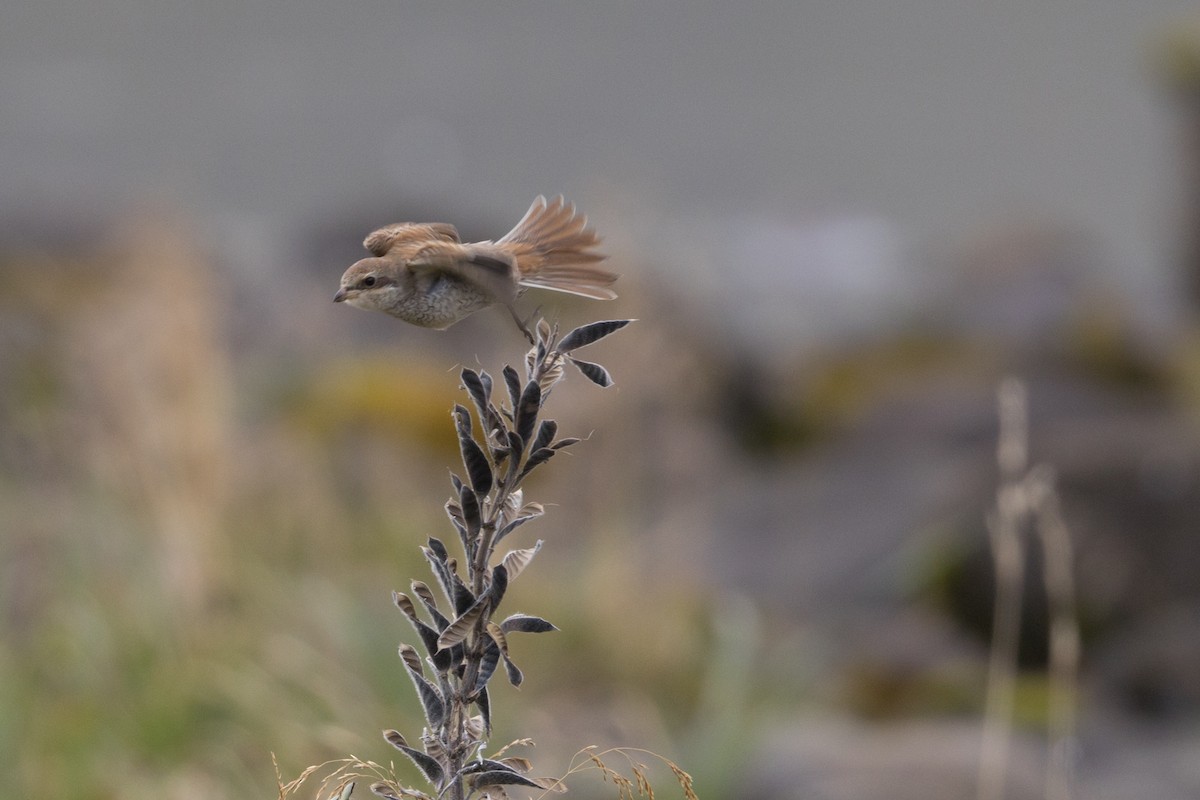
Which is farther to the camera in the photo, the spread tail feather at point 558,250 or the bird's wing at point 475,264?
the spread tail feather at point 558,250

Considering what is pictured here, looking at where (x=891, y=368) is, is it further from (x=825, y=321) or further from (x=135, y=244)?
(x=135, y=244)

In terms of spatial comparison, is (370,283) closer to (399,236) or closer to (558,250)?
(399,236)

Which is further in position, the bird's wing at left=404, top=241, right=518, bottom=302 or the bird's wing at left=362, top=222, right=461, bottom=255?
the bird's wing at left=362, top=222, right=461, bottom=255

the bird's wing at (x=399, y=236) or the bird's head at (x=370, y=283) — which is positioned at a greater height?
the bird's wing at (x=399, y=236)

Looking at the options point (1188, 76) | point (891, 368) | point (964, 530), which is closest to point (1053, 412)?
point (891, 368)

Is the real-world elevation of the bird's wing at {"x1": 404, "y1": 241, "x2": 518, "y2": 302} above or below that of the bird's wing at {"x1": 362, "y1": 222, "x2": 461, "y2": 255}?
below
